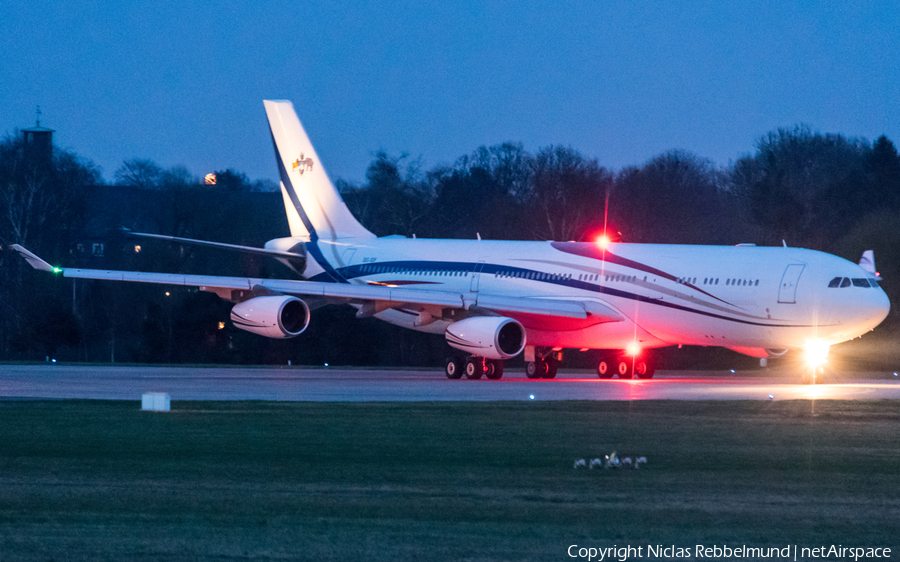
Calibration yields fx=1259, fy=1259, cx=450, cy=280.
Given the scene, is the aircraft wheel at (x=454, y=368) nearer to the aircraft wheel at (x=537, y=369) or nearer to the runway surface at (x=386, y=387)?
the runway surface at (x=386, y=387)

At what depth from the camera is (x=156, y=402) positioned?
65.3ft

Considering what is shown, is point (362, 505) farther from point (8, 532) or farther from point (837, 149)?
point (837, 149)

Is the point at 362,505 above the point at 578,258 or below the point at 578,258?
below

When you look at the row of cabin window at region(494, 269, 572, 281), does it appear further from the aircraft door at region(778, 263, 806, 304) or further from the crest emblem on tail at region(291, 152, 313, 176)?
the crest emblem on tail at region(291, 152, 313, 176)

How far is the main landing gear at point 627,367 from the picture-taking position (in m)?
33.7

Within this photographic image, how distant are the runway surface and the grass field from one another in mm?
4293

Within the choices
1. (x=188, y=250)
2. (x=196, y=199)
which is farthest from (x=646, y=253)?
(x=196, y=199)

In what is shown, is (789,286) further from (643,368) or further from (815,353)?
(643,368)

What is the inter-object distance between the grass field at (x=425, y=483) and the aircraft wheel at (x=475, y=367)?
40.7ft

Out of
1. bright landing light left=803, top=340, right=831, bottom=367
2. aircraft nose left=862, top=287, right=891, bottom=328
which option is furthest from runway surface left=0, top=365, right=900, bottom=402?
aircraft nose left=862, top=287, right=891, bottom=328

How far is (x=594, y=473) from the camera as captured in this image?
1302 centimetres

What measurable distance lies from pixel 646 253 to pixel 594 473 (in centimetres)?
1961

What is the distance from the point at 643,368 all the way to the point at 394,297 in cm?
718

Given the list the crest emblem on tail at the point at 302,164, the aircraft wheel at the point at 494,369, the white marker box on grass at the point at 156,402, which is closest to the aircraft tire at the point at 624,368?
the aircraft wheel at the point at 494,369
